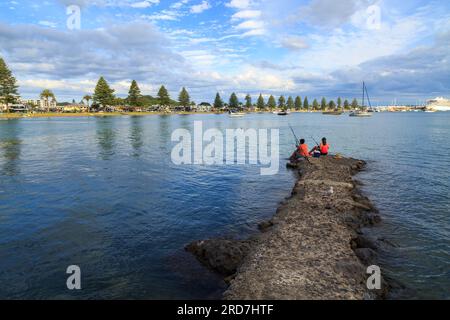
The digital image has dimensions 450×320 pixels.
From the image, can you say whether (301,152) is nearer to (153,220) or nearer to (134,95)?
(153,220)

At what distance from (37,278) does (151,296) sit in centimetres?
419

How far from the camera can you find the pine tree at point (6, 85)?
363 ft

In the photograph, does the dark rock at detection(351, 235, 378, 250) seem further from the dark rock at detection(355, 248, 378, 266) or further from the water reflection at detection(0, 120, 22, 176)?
the water reflection at detection(0, 120, 22, 176)

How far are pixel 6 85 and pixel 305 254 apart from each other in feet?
454

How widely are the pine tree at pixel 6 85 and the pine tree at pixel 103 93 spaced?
43464 mm

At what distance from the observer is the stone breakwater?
26.5 feet

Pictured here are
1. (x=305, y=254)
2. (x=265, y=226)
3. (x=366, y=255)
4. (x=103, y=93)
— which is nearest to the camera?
(x=305, y=254)

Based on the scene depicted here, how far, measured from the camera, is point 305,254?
9.96 meters

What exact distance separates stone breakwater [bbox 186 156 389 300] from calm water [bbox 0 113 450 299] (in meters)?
0.83

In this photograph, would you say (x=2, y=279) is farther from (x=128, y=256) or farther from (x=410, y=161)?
(x=410, y=161)

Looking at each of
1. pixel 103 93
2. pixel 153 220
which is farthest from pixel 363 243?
pixel 103 93

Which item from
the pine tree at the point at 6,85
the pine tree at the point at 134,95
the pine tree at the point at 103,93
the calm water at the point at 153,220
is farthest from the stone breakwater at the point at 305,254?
the pine tree at the point at 134,95
